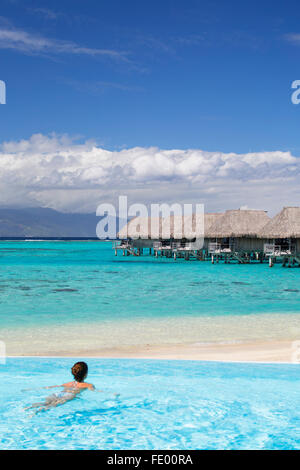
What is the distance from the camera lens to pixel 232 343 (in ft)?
31.7

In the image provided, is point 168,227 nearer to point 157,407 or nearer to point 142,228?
point 142,228

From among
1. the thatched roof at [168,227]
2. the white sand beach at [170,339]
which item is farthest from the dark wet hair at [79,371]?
the thatched roof at [168,227]

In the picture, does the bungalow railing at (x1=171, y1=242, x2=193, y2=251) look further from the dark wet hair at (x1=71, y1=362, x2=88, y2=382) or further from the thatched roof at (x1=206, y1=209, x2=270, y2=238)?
the dark wet hair at (x1=71, y1=362, x2=88, y2=382)

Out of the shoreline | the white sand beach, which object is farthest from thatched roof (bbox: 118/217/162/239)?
the shoreline

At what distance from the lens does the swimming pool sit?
552 centimetres

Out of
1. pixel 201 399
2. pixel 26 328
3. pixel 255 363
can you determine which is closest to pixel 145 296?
pixel 26 328

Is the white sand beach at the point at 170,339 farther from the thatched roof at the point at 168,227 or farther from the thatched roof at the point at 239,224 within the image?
the thatched roof at the point at 168,227

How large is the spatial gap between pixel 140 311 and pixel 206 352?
546cm

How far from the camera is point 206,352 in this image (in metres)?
8.87

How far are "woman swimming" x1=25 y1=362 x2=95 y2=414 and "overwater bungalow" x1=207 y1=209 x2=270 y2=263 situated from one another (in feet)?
96.9

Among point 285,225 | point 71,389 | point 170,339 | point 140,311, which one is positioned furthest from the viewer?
point 285,225

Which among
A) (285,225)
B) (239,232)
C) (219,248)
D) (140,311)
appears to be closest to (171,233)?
(219,248)

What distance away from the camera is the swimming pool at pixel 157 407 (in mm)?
5523

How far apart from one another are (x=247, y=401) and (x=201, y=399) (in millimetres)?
604
